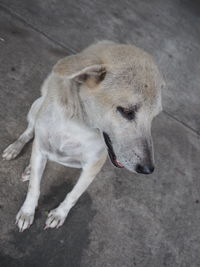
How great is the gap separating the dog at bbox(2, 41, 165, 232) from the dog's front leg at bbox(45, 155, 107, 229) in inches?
5.0

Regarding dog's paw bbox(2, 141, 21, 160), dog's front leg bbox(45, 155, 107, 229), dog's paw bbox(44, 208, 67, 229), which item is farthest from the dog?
dog's paw bbox(2, 141, 21, 160)

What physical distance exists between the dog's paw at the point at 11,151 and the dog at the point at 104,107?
0.75 meters

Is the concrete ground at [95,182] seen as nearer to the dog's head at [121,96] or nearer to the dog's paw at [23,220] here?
the dog's paw at [23,220]

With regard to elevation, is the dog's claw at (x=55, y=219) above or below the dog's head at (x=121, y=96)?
below

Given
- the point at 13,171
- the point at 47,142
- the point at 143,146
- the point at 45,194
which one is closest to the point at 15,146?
the point at 13,171

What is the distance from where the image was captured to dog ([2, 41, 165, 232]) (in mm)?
2074

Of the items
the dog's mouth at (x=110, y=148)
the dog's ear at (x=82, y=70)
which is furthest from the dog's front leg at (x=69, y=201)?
the dog's ear at (x=82, y=70)

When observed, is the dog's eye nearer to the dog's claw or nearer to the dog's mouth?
the dog's mouth

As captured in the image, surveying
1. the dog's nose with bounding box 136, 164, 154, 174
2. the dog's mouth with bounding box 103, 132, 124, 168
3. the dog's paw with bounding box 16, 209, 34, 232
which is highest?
the dog's nose with bounding box 136, 164, 154, 174

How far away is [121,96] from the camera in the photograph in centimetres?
206

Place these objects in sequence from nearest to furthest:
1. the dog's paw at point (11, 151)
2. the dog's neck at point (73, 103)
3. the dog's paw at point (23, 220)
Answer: the dog's neck at point (73, 103) < the dog's paw at point (23, 220) < the dog's paw at point (11, 151)

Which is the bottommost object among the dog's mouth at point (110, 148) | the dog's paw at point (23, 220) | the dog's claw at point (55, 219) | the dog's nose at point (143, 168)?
the dog's paw at point (23, 220)

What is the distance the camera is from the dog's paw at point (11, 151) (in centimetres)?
313

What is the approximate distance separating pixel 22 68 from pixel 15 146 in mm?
1274
